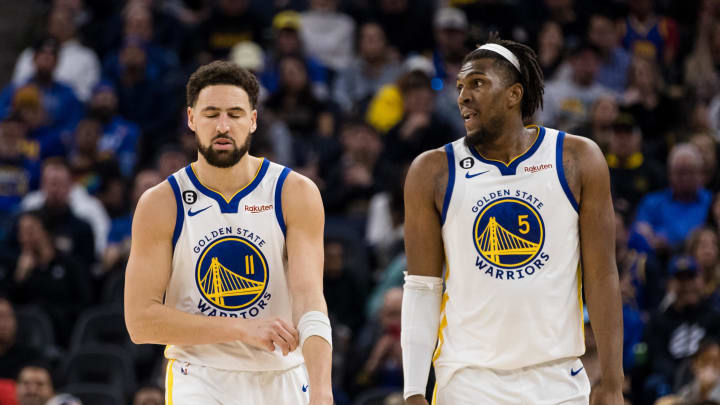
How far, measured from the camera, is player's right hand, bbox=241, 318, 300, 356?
17.0ft

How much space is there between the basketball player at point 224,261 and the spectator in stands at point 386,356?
4.57 m

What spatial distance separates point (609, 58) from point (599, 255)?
9388 mm

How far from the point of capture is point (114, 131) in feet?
45.7

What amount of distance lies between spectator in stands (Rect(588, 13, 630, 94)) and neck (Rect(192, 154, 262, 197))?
9.28m

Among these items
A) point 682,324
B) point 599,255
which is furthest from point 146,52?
point 599,255

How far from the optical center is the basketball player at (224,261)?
5.38m

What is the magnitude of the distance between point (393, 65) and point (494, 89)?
8983mm

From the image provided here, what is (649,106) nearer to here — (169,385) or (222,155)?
(222,155)

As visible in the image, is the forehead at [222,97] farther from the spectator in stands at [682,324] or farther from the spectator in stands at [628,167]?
the spectator in stands at [628,167]

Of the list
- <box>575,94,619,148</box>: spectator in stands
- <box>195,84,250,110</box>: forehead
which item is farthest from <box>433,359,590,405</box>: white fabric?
<box>575,94,619,148</box>: spectator in stands

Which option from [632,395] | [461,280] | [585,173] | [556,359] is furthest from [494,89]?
[632,395]

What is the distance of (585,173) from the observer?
5.36 metres

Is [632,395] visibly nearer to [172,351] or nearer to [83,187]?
[172,351]

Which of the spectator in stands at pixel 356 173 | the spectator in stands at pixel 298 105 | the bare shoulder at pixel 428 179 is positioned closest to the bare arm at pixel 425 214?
the bare shoulder at pixel 428 179
